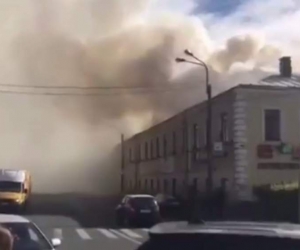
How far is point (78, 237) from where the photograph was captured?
29.7 meters

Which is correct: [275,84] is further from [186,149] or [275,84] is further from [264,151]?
[186,149]

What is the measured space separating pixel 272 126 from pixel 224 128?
3388 millimetres

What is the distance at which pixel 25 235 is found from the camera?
38.7 feet

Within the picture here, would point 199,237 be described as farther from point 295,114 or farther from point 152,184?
point 152,184

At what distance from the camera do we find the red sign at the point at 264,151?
43406 mm

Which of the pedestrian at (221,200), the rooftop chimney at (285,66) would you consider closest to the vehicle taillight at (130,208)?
the pedestrian at (221,200)

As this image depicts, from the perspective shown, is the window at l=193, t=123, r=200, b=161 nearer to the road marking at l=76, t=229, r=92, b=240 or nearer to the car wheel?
the car wheel

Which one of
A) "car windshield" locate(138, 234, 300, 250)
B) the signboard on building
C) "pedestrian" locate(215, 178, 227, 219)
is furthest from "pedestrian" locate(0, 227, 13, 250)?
"pedestrian" locate(215, 178, 227, 219)

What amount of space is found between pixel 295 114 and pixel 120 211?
10.9 metres

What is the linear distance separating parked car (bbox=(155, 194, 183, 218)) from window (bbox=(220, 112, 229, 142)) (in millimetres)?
4514

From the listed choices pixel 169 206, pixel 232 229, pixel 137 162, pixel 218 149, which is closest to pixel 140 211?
pixel 218 149

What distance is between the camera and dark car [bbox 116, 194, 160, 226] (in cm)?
3812

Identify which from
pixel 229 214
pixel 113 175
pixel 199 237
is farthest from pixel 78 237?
pixel 113 175

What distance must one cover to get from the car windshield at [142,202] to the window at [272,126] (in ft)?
26.7
